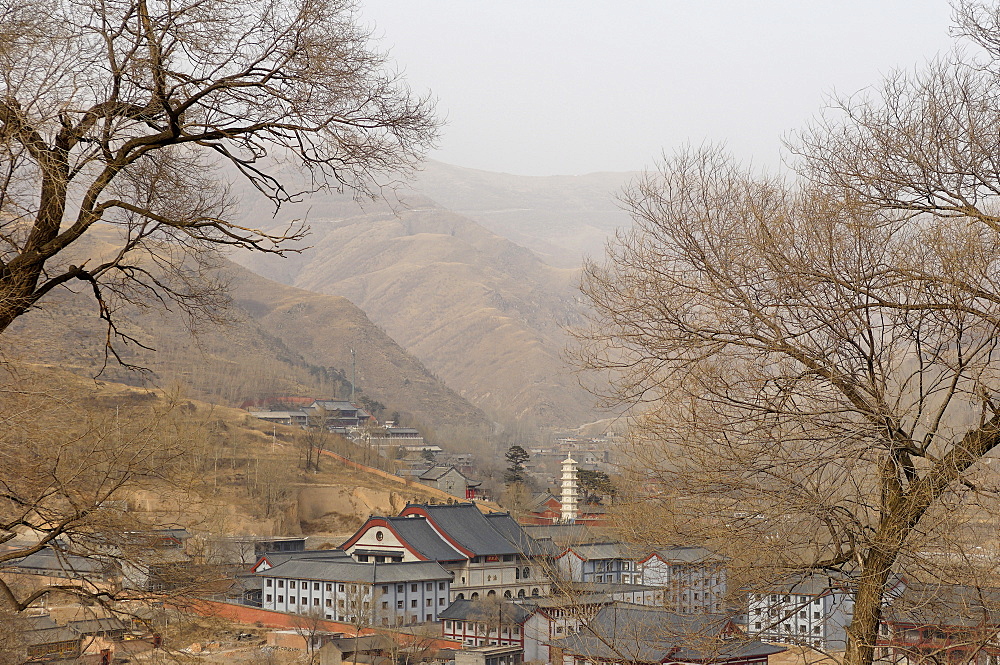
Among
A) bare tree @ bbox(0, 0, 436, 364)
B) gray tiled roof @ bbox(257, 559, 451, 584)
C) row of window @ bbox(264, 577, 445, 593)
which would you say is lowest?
row of window @ bbox(264, 577, 445, 593)

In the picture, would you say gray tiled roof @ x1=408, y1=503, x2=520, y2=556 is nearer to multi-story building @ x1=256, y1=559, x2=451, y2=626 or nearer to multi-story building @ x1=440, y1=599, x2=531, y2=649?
multi-story building @ x1=256, y1=559, x2=451, y2=626

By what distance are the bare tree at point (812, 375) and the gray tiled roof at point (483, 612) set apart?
28207mm

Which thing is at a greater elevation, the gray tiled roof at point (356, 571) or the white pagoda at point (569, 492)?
the white pagoda at point (569, 492)

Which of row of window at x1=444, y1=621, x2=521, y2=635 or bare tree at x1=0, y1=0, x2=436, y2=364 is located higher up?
bare tree at x1=0, y1=0, x2=436, y2=364

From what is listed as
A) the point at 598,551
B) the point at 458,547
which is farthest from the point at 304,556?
the point at 598,551

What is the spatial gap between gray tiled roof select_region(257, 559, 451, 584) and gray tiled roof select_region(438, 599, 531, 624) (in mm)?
2209

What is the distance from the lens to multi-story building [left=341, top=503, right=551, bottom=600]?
42.8 m

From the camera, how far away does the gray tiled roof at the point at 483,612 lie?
34.5 m

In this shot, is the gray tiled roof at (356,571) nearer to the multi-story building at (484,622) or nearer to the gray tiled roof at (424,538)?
the gray tiled roof at (424,538)

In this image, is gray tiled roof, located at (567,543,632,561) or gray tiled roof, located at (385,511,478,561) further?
gray tiled roof, located at (385,511,478,561)

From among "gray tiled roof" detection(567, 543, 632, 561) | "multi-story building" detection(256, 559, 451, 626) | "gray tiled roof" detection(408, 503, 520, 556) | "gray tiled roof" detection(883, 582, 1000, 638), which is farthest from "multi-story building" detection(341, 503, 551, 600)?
"gray tiled roof" detection(883, 582, 1000, 638)

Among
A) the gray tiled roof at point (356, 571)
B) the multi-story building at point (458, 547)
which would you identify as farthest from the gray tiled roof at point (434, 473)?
the gray tiled roof at point (356, 571)

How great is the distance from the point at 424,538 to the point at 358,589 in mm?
7807

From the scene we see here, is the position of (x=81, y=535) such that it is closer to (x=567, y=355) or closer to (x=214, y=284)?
(x=214, y=284)
